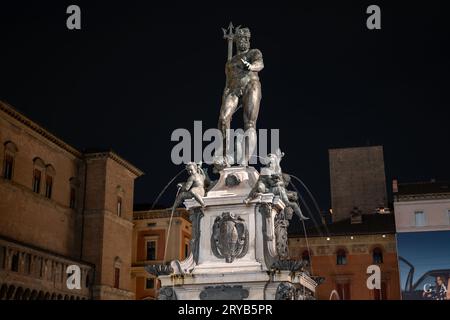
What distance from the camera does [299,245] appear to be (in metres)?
50.4

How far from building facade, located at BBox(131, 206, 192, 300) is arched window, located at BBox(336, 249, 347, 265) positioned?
43.3ft

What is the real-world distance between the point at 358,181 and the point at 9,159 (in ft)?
117

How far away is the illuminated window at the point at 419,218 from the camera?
4851 cm

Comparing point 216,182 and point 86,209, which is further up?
point 86,209

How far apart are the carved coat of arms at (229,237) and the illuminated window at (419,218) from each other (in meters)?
40.3

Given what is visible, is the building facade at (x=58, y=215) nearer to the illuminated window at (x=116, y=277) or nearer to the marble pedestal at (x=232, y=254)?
the illuminated window at (x=116, y=277)

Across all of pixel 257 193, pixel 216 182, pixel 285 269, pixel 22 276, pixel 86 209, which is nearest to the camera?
pixel 285 269

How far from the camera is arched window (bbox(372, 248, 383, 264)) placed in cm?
4919

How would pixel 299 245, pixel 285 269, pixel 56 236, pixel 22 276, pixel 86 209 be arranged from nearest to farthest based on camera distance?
1. pixel 285 269
2. pixel 22 276
3. pixel 56 236
4. pixel 86 209
5. pixel 299 245

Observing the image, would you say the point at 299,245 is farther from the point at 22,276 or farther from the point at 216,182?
the point at 216,182

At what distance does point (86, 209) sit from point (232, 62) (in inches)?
1426

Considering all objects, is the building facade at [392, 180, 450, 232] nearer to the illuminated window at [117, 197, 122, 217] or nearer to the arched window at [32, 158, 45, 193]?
the illuminated window at [117, 197, 122, 217]

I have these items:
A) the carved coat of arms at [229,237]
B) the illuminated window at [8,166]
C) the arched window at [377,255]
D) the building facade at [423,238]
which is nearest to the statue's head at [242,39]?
the carved coat of arms at [229,237]
